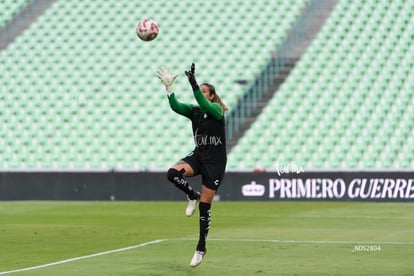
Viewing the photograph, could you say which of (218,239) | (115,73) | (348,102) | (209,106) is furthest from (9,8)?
(209,106)

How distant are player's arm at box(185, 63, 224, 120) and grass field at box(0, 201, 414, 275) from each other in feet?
6.27

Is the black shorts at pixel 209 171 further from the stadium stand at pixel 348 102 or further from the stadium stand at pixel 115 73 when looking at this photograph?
the stadium stand at pixel 115 73

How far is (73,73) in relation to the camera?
33.1 m

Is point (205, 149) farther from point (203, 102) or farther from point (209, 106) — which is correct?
point (203, 102)

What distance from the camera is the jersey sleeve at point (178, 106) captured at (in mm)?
12406

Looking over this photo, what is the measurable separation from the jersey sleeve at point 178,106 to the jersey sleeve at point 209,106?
484mm

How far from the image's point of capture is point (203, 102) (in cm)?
1196

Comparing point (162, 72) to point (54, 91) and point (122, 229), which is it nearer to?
point (122, 229)

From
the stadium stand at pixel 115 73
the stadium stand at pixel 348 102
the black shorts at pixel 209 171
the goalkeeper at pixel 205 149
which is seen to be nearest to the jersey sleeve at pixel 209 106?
the goalkeeper at pixel 205 149

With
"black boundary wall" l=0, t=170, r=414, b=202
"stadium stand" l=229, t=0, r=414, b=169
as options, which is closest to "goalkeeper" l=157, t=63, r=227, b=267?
"black boundary wall" l=0, t=170, r=414, b=202

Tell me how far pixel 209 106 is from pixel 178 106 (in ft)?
1.91

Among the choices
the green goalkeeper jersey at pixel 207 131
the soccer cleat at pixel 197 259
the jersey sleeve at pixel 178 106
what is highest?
the jersey sleeve at pixel 178 106

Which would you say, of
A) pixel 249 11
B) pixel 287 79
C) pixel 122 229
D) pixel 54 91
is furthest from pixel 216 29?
pixel 122 229

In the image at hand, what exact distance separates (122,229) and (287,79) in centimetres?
1446
